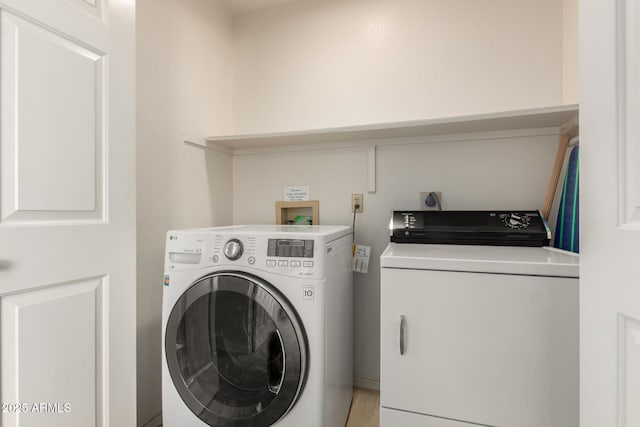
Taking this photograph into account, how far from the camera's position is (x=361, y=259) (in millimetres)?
1738

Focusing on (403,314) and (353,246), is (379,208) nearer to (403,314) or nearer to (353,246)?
(353,246)

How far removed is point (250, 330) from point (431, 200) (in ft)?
3.68

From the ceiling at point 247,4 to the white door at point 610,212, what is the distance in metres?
1.79

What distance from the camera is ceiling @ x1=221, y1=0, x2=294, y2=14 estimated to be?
1.96 m

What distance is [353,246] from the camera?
1753 mm

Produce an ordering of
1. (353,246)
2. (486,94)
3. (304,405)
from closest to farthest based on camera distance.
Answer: (304,405)
(486,94)
(353,246)

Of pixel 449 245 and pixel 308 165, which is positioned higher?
pixel 308 165

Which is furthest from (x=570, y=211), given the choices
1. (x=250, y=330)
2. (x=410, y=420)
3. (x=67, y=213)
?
(x=67, y=213)

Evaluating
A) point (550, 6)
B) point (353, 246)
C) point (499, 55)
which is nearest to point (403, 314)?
point (353, 246)

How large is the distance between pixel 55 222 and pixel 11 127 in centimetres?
27

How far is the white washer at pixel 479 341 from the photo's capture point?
86 centimetres

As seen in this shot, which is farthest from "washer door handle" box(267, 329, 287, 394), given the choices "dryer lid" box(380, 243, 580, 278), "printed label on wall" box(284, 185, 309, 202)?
"printed label on wall" box(284, 185, 309, 202)

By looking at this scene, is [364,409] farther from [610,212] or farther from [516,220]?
[610,212]

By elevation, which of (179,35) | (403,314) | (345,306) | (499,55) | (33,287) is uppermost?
(179,35)
